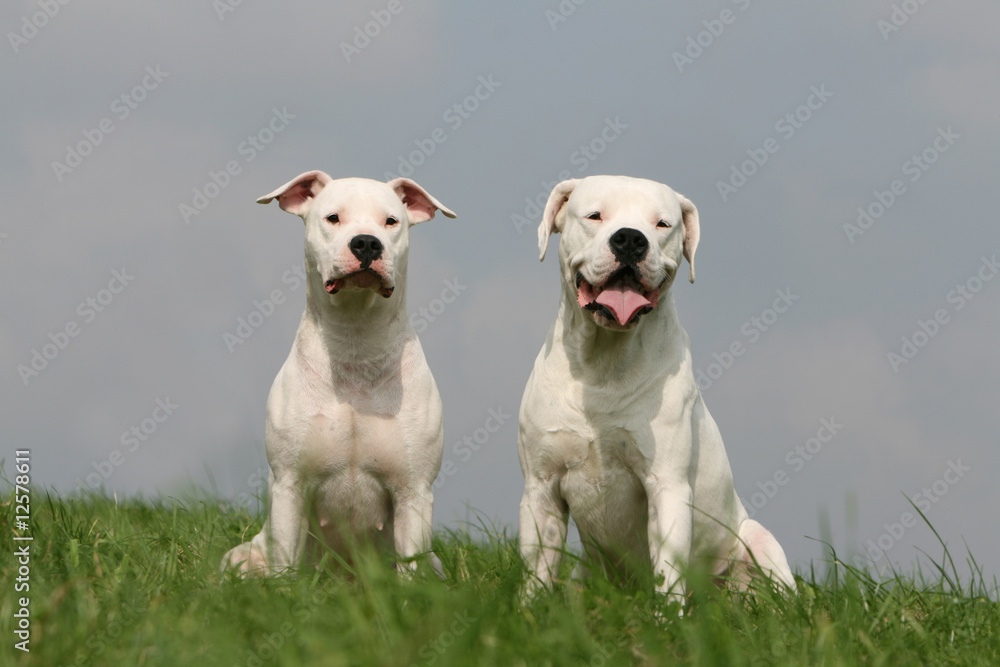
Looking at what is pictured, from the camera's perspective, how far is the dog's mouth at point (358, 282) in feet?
21.4

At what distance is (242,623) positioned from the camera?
4.75 metres

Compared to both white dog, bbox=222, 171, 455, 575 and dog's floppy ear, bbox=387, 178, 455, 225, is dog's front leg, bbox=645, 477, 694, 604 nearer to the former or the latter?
white dog, bbox=222, 171, 455, 575

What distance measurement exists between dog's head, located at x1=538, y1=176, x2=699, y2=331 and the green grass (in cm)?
164

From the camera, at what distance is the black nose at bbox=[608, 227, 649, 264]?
233 inches

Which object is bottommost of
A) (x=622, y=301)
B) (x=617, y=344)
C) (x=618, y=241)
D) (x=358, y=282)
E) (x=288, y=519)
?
(x=288, y=519)

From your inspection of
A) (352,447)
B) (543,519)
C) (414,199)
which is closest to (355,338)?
(352,447)

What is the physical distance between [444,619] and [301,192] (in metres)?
3.99

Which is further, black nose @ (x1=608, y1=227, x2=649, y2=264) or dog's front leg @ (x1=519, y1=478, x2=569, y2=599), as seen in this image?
dog's front leg @ (x1=519, y1=478, x2=569, y2=599)

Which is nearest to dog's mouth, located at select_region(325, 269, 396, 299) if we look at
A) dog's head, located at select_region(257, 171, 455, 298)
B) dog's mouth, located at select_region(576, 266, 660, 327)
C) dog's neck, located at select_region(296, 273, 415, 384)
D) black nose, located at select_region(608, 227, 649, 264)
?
dog's head, located at select_region(257, 171, 455, 298)

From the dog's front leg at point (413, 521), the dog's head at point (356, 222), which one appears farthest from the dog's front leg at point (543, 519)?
the dog's head at point (356, 222)

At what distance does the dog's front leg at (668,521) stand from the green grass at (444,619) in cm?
42

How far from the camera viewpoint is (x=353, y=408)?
22.5ft

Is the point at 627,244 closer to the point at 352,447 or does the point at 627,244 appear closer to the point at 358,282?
the point at 358,282

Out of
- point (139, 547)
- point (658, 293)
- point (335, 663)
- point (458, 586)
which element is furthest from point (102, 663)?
point (658, 293)
